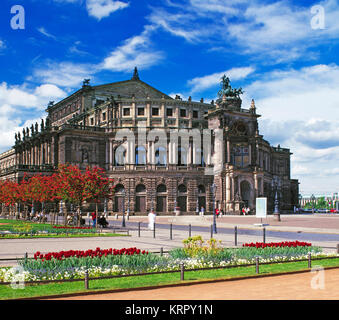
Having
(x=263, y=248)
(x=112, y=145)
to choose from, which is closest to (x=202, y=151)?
(x=112, y=145)

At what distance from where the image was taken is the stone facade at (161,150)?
80.8m

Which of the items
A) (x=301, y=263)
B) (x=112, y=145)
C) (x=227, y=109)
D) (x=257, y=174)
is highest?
(x=227, y=109)

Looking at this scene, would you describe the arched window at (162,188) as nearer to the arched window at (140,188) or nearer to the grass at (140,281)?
the arched window at (140,188)

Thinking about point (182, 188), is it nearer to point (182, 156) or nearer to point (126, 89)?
point (182, 156)

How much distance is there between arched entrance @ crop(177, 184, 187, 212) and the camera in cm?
8175

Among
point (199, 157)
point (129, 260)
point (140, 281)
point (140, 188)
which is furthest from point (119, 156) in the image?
point (140, 281)

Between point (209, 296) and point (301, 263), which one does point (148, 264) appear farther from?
point (301, 263)

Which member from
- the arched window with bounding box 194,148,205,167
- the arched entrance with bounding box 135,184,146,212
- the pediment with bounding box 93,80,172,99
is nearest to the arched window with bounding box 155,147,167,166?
the arched window with bounding box 194,148,205,167

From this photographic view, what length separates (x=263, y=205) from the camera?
39406mm

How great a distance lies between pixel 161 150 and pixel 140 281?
233 feet

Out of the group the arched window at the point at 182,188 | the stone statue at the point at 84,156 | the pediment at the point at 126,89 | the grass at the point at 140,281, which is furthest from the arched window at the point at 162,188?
the grass at the point at 140,281

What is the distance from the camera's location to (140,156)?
83.8 meters
